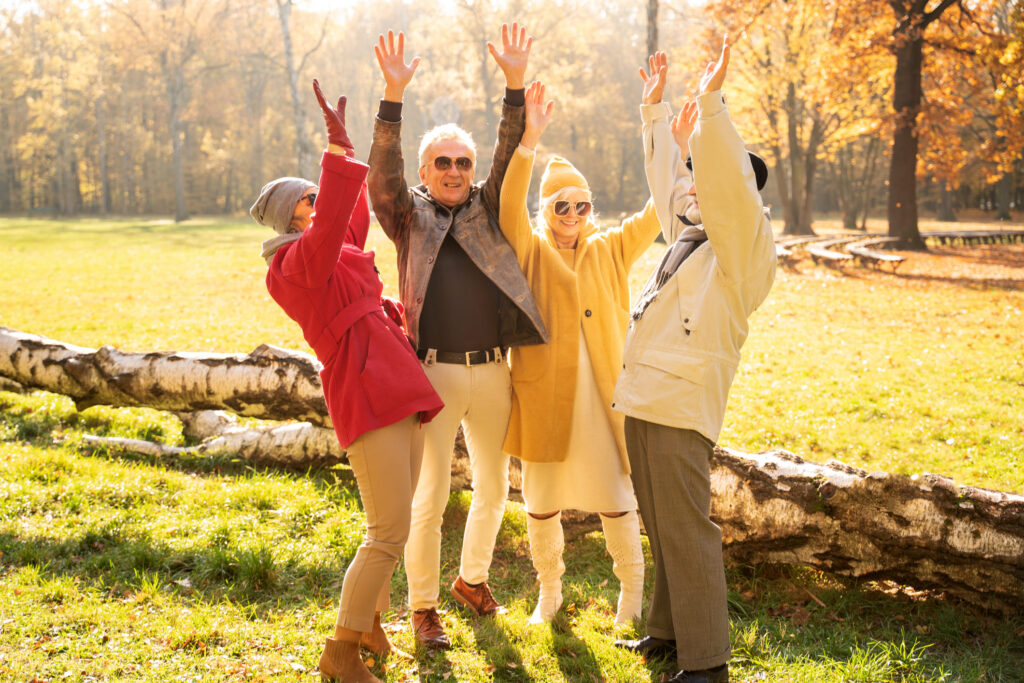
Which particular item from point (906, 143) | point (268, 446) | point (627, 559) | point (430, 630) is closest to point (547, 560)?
point (627, 559)

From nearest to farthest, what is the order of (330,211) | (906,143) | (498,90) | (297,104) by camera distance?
(330,211) → (906,143) → (297,104) → (498,90)

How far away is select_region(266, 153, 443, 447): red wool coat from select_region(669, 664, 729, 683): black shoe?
1.40 metres

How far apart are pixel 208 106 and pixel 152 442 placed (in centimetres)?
4612

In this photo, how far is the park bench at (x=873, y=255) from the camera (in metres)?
17.0

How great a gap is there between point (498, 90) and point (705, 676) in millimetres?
40972

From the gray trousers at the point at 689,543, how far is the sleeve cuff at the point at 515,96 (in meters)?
1.52

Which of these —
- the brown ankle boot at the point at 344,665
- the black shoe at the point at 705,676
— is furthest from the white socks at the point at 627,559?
the brown ankle boot at the point at 344,665

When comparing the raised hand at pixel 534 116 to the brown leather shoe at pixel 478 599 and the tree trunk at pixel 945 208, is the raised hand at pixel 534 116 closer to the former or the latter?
the brown leather shoe at pixel 478 599

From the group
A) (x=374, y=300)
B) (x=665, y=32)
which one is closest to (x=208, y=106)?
(x=665, y=32)

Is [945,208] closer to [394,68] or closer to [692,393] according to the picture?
[692,393]

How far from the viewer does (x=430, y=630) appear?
12.0ft

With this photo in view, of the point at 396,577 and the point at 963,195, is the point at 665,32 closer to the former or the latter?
the point at 963,195

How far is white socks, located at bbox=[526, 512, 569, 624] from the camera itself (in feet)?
12.8

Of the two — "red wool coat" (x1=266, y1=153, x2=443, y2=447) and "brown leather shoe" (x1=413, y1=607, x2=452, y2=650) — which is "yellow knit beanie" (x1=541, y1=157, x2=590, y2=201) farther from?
"brown leather shoe" (x1=413, y1=607, x2=452, y2=650)
